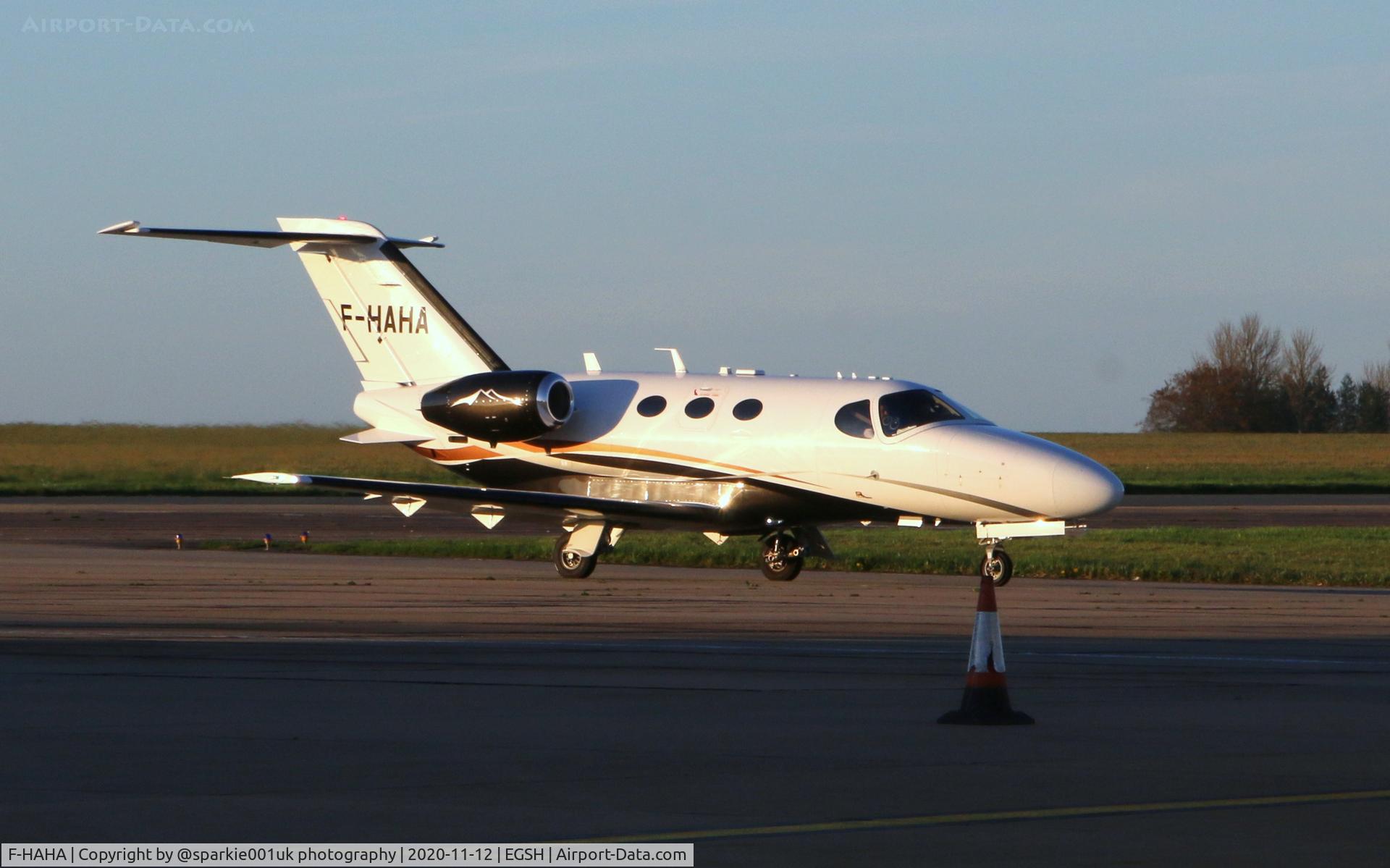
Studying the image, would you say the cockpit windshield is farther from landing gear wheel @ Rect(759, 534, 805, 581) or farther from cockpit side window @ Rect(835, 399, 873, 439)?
landing gear wheel @ Rect(759, 534, 805, 581)

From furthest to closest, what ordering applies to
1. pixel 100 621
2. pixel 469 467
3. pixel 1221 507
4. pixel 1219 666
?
pixel 1221 507, pixel 469 467, pixel 100 621, pixel 1219 666

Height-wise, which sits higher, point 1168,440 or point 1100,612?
point 1168,440

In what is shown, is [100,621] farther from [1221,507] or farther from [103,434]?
[1221,507]

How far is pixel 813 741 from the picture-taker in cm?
951

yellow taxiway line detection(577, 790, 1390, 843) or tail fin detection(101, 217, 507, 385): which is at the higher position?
tail fin detection(101, 217, 507, 385)

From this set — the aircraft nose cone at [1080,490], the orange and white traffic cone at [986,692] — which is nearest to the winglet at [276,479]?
the aircraft nose cone at [1080,490]

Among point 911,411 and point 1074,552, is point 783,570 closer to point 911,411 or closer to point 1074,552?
point 911,411

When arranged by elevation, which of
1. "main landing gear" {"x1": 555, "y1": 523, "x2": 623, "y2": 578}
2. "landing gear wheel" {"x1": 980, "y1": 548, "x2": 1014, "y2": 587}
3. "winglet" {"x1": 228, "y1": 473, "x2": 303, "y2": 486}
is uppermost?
"winglet" {"x1": 228, "y1": 473, "x2": 303, "y2": 486}

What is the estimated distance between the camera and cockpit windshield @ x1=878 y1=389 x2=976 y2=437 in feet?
74.2

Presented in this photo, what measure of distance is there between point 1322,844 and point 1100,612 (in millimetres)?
11603

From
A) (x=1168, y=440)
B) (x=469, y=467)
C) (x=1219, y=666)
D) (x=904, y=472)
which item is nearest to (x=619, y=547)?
(x=469, y=467)

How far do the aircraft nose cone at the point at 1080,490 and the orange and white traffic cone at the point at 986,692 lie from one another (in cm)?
1141

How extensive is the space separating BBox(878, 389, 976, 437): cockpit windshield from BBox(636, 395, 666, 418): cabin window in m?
2.78

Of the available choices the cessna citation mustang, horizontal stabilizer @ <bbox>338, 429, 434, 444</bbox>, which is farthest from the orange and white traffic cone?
horizontal stabilizer @ <bbox>338, 429, 434, 444</bbox>
